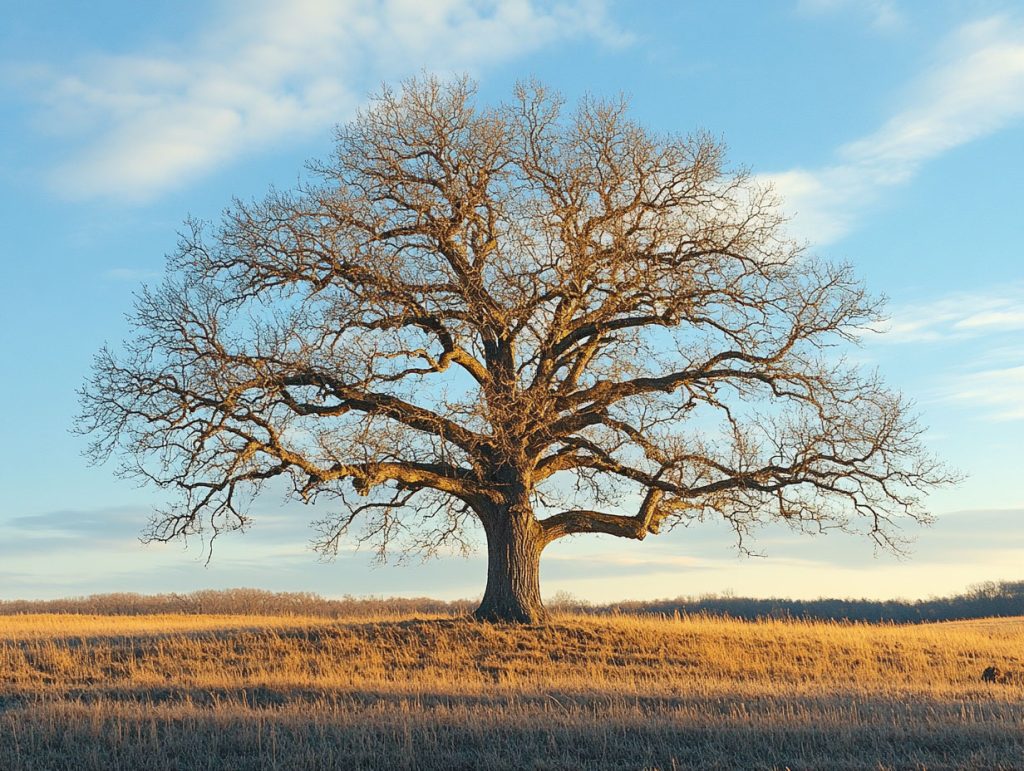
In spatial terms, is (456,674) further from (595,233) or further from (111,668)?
(595,233)

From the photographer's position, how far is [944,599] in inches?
1911

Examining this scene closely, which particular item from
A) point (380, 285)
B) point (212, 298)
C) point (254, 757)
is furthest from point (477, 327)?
point (254, 757)

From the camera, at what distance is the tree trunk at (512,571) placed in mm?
23391

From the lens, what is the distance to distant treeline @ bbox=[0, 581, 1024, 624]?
42688 millimetres

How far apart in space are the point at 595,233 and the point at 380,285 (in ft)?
16.9

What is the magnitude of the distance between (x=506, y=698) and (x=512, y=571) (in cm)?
844

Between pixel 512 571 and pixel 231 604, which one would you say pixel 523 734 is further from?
pixel 231 604

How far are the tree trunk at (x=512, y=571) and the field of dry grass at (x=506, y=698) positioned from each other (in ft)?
2.79

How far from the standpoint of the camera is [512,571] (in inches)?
929

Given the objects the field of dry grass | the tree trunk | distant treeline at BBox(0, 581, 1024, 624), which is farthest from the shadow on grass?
distant treeline at BBox(0, 581, 1024, 624)

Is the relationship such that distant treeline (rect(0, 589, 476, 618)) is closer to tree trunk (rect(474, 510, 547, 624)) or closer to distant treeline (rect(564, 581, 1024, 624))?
distant treeline (rect(564, 581, 1024, 624))

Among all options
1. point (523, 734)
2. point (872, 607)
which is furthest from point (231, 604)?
point (523, 734)

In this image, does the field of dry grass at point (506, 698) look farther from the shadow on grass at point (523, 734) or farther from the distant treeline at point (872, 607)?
the distant treeline at point (872, 607)

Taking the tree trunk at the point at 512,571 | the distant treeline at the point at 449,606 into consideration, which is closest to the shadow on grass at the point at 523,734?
the tree trunk at the point at 512,571
